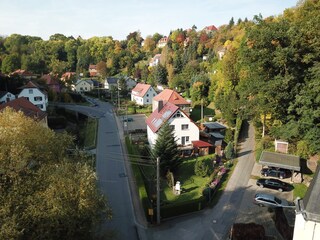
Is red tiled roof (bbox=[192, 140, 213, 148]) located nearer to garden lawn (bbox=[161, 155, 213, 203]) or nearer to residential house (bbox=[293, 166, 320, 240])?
garden lawn (bbox=[161, 155, 213, 203])

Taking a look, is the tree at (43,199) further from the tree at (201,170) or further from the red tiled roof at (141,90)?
the red tiled roof at (141,90)

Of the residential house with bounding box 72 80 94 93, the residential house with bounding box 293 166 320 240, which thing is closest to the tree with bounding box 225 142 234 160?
the residential house with bounding box 293 166 320 240

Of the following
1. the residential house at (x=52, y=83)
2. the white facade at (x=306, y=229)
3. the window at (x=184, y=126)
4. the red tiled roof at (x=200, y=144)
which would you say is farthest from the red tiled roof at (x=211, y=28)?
the white facade at (x=306, y=229)

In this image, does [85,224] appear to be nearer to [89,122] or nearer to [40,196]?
[40,196]

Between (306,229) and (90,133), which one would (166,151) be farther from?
(90,133)

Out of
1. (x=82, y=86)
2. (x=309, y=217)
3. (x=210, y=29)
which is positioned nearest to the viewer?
(x=309, y=217)

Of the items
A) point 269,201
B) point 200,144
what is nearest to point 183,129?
point 200,144
